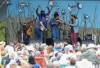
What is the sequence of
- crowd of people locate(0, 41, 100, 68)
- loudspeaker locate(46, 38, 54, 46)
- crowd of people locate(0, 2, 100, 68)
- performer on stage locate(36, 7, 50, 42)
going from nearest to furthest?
crowd of people locate(0, 41, 100, 68) → crowd of people locate(0, 2, 100, 68) → loudspeaker locate(46, 38, 54, 46) → performer on stage locate(36, 7, 50, 42)

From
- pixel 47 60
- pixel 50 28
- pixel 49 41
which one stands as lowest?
pixel 49 41

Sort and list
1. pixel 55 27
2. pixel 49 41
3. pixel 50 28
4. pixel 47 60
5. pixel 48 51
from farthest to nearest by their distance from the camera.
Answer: pixel 50 28 < pixel 55 27 < pixel 49 41 < pixel 48 51 < pixel 47 60

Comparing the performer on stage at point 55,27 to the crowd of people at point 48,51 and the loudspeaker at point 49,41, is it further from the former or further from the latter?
the loudspeaker at point 49,41

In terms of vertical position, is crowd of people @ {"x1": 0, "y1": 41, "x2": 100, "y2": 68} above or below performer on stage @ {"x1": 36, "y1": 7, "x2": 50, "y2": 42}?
above

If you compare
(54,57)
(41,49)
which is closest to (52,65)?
(54,57)

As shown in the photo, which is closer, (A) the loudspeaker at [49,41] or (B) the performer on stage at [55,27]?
(A) the loudspeaker at [49,41]

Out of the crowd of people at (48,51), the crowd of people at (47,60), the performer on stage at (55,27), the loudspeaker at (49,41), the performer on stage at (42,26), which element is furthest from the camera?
the performer on stage at (42,26)

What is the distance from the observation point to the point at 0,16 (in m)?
23.4

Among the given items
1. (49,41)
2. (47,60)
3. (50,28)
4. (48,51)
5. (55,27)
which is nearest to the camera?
(47,60)

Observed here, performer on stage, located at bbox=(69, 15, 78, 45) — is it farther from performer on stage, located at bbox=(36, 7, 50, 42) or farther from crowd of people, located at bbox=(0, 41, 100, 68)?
crowd of people, located at bbox=(0, 41, 100, 68)

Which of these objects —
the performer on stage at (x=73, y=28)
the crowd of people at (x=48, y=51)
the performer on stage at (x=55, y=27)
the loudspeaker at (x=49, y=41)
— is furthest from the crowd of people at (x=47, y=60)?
the performer on stage at (x=73, y=28)

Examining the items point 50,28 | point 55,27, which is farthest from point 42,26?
point 55,27

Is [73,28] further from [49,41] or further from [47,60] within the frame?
[47,60]

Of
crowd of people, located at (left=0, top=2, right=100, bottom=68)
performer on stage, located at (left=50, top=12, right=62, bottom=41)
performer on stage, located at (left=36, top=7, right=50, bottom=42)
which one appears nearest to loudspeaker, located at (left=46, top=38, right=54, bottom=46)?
crowd of people, located at (left=0, top=2, right=100, bottom=68)
